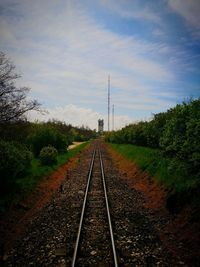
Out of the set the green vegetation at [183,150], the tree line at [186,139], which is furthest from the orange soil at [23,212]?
the tree line at [186,139]

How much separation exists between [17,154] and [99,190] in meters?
A: 4.86

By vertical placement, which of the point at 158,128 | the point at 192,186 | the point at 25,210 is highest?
the point at 158,128

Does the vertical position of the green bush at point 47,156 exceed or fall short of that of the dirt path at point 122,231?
it exceeds it

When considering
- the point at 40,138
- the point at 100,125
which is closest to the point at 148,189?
the point at 40,138

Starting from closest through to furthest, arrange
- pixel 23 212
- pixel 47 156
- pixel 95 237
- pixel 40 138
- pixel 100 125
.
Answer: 1. pixel 95 237
2. pixel 23 212
3. pixel 47 156
4. pixel 40 138
5. pixel 100 125

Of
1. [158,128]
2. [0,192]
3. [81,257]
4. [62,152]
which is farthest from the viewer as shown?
[62,152]

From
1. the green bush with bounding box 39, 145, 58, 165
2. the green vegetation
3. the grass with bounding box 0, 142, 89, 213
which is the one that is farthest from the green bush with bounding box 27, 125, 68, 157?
the green vegetation

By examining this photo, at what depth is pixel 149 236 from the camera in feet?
27.3

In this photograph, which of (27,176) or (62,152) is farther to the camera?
(62,152)

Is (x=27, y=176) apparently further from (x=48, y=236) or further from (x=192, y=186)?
(x=192, y=186)

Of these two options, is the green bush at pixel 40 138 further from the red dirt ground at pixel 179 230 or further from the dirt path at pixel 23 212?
the red dirt ground at pixel 179 230

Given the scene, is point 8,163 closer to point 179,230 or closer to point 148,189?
point 148,189

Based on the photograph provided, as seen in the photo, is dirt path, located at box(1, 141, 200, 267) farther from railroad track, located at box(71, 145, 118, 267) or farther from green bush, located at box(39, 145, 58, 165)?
green bush, located at box(39, 145, 58, 165)

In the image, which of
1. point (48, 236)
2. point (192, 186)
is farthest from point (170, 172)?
point (48, 236)
